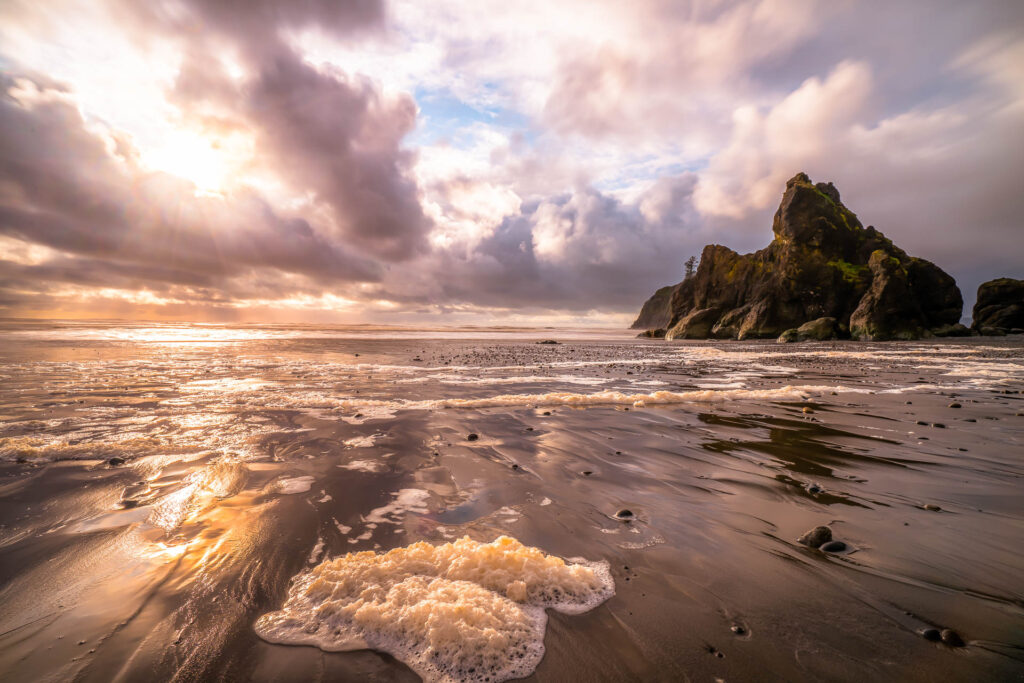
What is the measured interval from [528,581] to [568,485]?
7.43 ft

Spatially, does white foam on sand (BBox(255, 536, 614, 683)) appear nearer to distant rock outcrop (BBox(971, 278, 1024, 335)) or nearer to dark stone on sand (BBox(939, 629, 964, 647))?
dark stone on sand (BBox(939, 629, 964, 647))

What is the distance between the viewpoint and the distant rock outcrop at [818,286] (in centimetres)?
4891

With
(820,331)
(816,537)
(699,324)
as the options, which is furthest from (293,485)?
(699,324)

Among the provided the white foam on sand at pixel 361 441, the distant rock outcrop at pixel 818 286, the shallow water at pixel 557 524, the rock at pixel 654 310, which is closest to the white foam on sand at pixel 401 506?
the shallow water at pixel 557 524

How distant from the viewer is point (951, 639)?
256 cm

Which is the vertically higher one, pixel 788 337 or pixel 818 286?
pixel 818 286

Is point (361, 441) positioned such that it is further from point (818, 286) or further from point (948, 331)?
point (948, 331)

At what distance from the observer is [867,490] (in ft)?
16.5

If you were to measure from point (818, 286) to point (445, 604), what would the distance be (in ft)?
246

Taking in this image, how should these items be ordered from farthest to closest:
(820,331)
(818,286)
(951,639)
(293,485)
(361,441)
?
(818,286) < (820,331) < (361,441) < (293,485) < (951,639)

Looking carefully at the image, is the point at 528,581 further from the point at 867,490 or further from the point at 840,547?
the point at 867,490

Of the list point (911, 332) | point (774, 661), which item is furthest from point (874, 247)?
point (774, 661)

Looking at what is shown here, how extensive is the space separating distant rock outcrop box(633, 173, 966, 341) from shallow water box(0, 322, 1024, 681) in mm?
53226

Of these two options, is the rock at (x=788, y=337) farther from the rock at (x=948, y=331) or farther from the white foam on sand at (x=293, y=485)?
the white foam on sand at (x=293, y=485)
